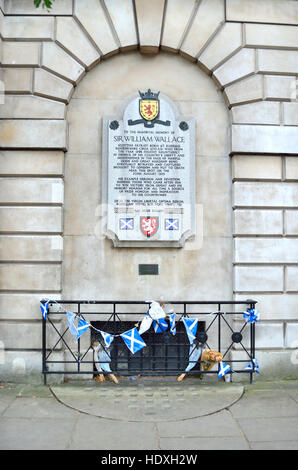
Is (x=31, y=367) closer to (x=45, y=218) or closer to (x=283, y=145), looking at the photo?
(x=45, y=218)

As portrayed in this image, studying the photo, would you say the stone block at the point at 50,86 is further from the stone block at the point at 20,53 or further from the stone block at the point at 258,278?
the stone block at the point at 258,278

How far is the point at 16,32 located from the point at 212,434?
6963 millimetres

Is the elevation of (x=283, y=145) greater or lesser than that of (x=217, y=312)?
greater

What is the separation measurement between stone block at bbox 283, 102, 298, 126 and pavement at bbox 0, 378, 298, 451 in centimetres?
447

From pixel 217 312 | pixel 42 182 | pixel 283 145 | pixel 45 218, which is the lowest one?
pixel 217 312

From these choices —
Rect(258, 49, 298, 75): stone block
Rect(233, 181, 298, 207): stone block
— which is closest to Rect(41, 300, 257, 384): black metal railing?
Rect(233, 181, 298, 207): stone block

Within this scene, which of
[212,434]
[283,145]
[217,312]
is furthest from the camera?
[283,145]

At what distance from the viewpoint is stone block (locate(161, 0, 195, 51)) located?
282 inches

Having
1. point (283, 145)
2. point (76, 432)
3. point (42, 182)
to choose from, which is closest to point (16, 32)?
point (42, 182)

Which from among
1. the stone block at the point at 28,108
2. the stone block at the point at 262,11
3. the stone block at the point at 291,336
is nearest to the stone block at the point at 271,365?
the stone block at the point at 291,336

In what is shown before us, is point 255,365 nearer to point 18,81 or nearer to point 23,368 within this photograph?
point 23,368

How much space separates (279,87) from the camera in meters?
7.15

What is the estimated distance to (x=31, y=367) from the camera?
21.8 ft
